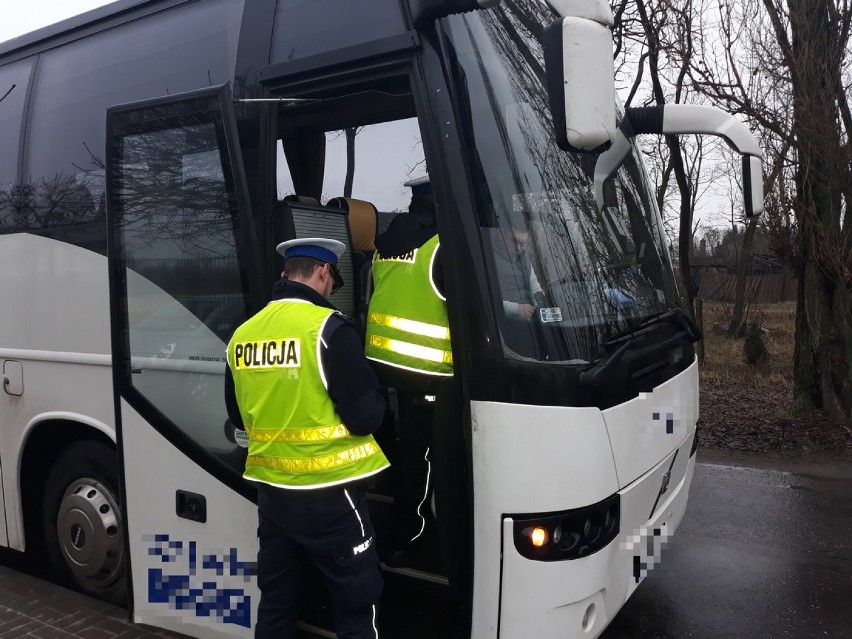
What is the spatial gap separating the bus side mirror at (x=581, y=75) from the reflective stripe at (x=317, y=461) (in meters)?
1.29

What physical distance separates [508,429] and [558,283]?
1.99 ft

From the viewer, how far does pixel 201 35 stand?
3496 mm

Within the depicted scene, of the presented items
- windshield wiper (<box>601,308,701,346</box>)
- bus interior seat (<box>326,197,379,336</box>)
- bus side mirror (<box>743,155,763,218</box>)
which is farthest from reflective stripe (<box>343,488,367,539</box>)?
bus side mirror (<box>743,155,763,218</box>)

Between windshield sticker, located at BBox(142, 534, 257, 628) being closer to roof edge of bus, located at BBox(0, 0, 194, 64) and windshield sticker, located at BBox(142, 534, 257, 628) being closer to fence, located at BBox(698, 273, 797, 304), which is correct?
roof edge of bus, located at BBox(0, 0, 194, 64)

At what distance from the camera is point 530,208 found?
2.82 meters

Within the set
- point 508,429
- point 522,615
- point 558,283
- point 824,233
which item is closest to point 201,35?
point 558,283

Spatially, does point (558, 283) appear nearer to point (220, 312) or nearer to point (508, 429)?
point (508, 429)

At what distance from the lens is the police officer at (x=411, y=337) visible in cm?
314

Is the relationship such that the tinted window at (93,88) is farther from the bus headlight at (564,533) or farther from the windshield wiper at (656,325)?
the bus headlight at (564,533)

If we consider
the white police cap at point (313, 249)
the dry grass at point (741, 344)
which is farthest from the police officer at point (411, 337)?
the dry grass at point (741, 344)

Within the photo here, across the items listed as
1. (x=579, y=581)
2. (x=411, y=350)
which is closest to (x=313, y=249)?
(x=411, y=350)

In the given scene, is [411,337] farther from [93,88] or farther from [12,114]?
[12,114]

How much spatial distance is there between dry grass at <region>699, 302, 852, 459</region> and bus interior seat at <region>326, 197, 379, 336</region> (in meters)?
5.57

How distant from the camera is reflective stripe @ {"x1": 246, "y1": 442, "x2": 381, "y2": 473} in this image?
262cm
